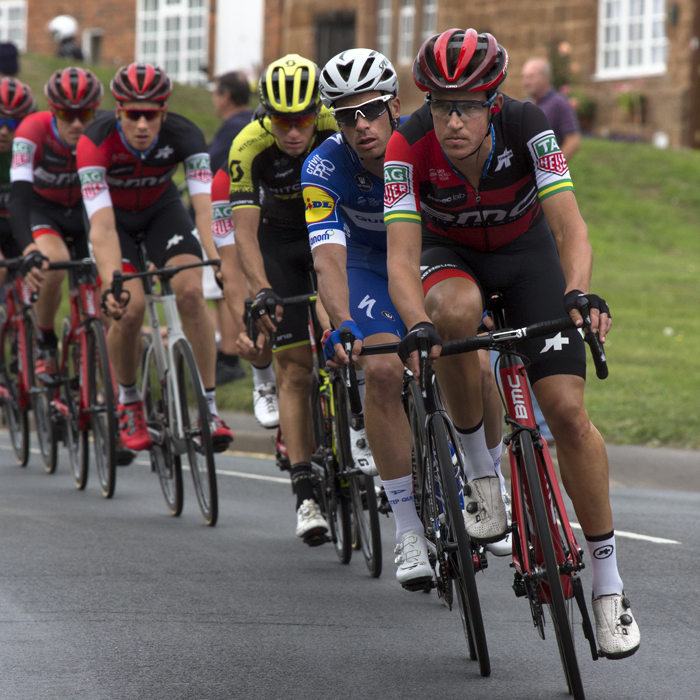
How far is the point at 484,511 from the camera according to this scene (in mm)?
4777

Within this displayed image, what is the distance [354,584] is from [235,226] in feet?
6.70

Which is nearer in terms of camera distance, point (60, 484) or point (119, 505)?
point (119, 505)

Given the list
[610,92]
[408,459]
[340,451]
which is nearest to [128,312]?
[340,451]

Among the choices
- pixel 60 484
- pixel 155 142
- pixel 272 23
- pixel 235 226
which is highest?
pixel 272 23

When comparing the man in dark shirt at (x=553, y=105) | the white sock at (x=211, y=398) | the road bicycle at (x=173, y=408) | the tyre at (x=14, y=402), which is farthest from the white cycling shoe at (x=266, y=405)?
→ the man in dark shirt at (x=553, y=105)

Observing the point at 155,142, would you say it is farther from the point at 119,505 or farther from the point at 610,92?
the point at 610,92

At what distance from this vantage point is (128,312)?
7.81 metres

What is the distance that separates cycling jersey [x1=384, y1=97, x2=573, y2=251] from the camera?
4.48 metres

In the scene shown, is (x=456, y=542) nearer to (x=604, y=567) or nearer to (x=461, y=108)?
(x=604, y=567)

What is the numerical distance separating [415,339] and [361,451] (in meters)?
2.03

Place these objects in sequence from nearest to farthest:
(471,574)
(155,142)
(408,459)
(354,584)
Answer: (471,574) → (408,459) → (354,584) → (155,142)

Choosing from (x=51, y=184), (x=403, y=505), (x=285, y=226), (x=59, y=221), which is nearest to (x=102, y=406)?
(x=59, y=221)

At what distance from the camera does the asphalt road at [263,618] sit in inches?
173

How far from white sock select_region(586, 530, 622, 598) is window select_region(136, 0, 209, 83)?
3309 centimetres
